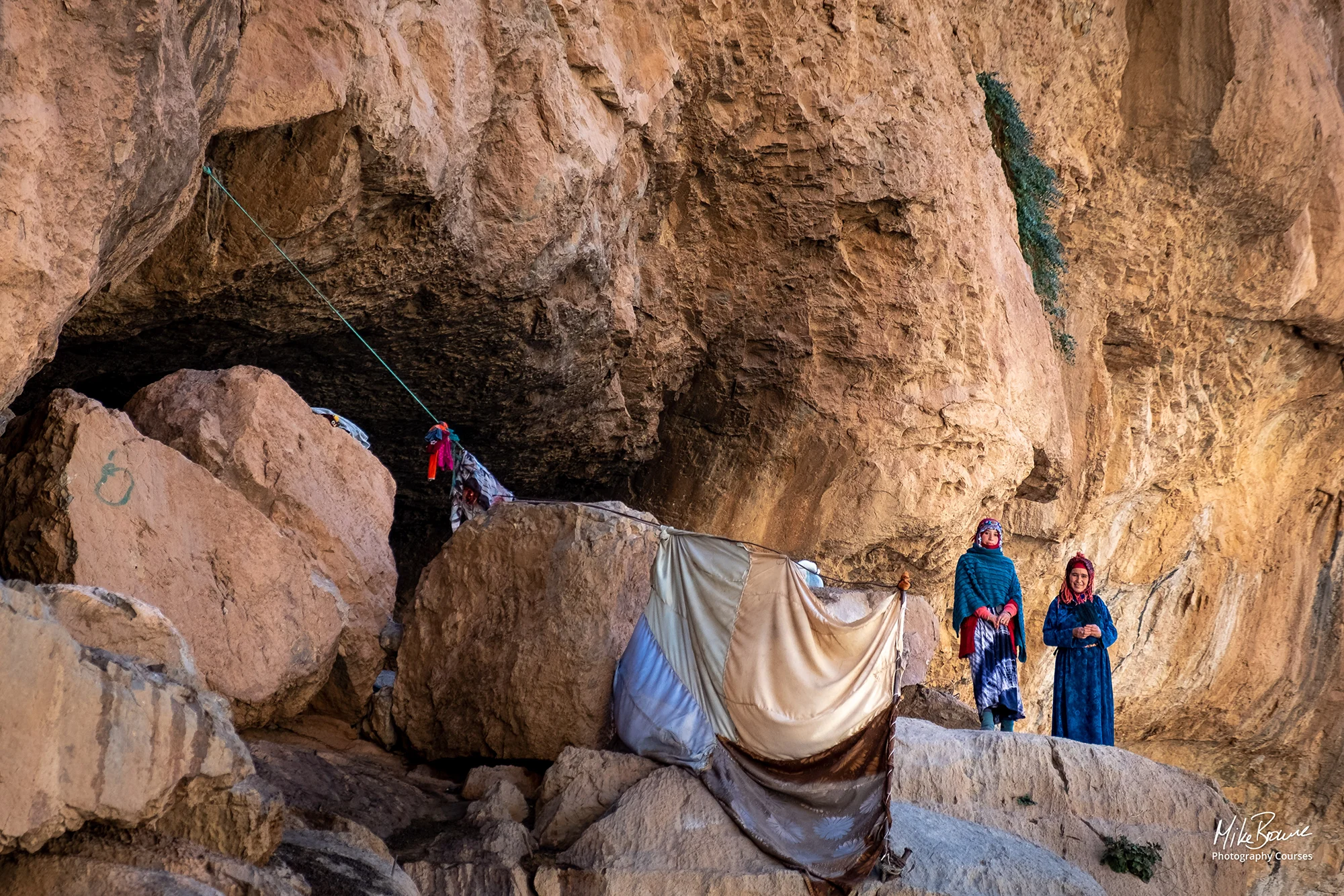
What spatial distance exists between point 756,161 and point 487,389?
261 centimetres

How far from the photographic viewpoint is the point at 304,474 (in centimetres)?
723

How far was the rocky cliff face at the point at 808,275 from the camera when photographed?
6.34 m

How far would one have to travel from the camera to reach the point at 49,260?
13.5ft

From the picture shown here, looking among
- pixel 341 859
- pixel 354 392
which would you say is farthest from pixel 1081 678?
pixel 354 392

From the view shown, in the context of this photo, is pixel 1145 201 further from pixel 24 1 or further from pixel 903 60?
pixel 24 1

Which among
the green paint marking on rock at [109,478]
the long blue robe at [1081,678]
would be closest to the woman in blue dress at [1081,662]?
the long blue robe at [1081,678]

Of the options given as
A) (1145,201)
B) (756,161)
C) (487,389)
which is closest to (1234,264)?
(1145,201)

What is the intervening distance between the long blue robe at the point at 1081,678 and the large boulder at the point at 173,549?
4664mm

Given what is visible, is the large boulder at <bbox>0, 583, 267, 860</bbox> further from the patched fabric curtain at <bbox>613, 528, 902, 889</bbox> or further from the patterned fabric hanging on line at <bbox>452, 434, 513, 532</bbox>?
the patterned fabric hanging on line at <bbox>452, 434, 513, 532</bbox>

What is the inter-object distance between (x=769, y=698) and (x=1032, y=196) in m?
7.54

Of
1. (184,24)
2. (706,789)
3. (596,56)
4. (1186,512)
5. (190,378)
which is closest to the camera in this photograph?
(184,24)

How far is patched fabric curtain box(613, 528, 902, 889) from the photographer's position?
609cm

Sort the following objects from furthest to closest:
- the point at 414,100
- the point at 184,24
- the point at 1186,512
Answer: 1. the point at 1186,512
2. the point at 414,100
3. the point at 184,24

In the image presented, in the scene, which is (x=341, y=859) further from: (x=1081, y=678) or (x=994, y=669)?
(x=1081, y=678)
